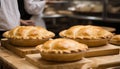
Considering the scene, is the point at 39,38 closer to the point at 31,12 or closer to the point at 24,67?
the point at 24,67

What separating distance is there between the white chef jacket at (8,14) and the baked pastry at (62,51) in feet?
3.27

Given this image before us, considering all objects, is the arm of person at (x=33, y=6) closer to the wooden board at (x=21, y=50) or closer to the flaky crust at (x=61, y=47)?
the wooden board at (x=21, y=50)

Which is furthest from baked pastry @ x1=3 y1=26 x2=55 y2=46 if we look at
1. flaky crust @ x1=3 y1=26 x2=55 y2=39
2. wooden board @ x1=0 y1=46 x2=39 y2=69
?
wooden board @ x1=0 y1=46 x2=39 y2=69

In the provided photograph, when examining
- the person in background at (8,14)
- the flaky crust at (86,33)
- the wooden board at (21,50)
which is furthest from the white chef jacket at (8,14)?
the flaky crust at (86,33)

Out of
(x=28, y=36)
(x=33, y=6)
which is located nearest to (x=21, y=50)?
(x=28, y=36)

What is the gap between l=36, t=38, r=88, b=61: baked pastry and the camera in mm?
1362

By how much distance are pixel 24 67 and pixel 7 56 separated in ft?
0.97

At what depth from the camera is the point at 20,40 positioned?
1.66 m

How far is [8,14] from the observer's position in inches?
92.3

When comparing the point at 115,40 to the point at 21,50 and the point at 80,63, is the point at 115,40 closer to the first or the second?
the point at 80,63

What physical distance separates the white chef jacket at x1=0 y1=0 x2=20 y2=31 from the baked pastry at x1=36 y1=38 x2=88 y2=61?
1.00 meters

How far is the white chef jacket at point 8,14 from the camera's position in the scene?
2297 mm

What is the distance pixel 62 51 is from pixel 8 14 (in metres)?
1.14

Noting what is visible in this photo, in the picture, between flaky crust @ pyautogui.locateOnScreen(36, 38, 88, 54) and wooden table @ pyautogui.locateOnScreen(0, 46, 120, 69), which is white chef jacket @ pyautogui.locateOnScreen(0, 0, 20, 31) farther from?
flaky crust @ pyautogui.locateOnScreen(36, 38, 88, 54)
